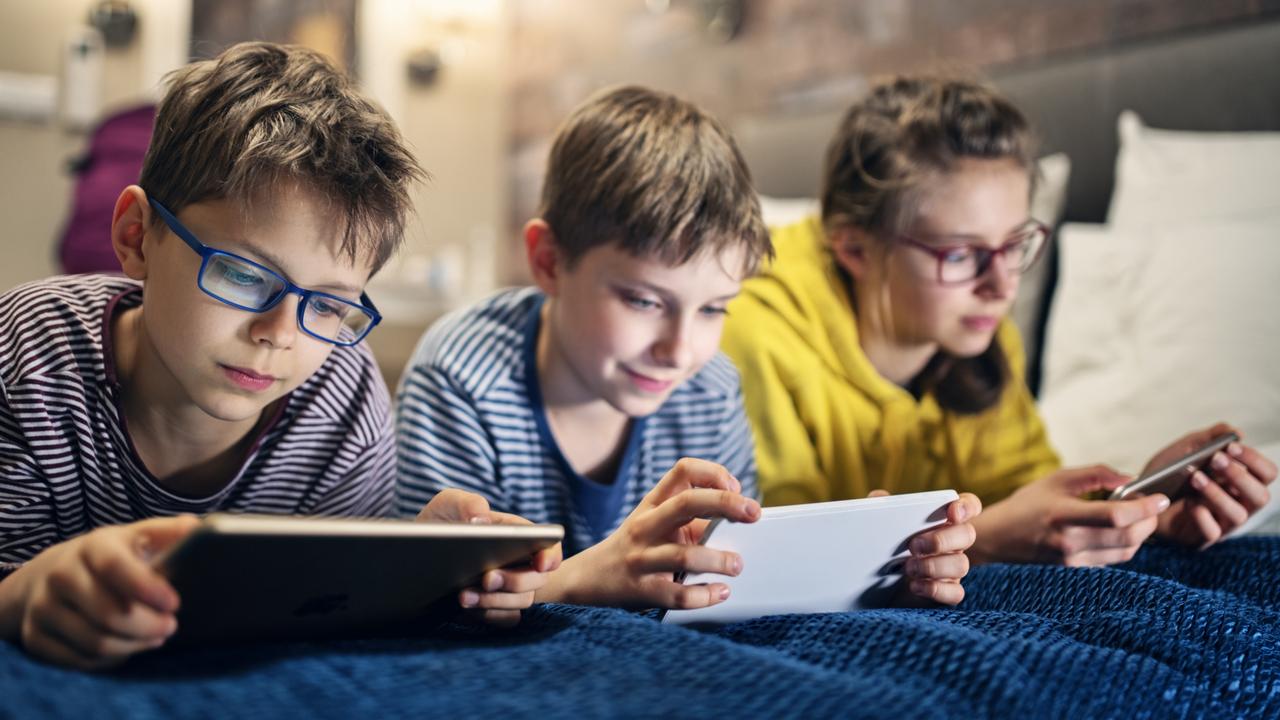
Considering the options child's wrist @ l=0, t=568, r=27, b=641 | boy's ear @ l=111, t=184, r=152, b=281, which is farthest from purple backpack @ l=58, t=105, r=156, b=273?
child's wrist @ l=0, t=568, r=27, b=641

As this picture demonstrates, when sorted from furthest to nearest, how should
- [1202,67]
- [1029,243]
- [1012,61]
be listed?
[1012,61] → [1202,67] → [1029,243]

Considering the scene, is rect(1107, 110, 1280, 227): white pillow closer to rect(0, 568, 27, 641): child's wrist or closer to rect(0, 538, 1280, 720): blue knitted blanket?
rect(0, 538, 1280, 720): blue knitted blanket

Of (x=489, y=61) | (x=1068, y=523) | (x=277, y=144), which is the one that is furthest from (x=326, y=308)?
(x=489, y=61)

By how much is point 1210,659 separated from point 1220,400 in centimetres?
82

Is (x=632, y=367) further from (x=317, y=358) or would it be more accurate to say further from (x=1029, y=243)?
(x=1029, y=243)

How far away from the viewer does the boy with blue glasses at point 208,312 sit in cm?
91

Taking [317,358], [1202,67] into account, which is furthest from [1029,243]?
[317,358]

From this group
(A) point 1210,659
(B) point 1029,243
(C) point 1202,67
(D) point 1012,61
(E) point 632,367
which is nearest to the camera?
(A) point 1210,659

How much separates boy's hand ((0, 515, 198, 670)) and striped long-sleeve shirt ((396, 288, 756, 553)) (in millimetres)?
583

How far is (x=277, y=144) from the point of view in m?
0.93

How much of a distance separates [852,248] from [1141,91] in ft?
2.50

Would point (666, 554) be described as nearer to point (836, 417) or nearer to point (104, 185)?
point (836, 417)

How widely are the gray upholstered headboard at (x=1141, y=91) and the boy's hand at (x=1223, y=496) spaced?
81cm

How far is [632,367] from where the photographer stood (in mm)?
1234
